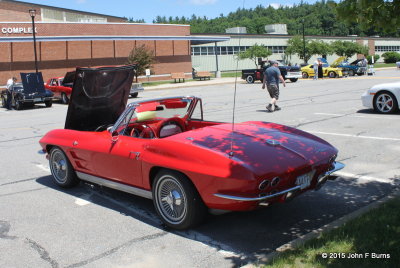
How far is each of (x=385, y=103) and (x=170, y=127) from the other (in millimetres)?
8578

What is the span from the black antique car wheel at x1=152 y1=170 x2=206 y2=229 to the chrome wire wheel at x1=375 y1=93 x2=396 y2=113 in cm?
936

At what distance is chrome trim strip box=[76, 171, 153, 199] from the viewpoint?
194 inches

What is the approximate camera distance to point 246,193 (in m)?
3.96

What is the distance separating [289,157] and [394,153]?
394cm

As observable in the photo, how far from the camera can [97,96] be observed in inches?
252

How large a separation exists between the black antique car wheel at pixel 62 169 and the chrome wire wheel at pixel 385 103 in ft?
30.1

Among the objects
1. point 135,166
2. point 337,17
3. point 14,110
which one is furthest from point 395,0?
point 14,110

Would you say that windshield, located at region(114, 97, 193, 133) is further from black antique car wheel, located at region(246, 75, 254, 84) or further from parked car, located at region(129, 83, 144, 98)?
black antique car wheel, located at region(246, 75, 254, 84)

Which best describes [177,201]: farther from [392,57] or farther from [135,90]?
[392,57]

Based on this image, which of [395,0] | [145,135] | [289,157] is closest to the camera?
[395,0]

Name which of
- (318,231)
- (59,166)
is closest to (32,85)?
(59,166)

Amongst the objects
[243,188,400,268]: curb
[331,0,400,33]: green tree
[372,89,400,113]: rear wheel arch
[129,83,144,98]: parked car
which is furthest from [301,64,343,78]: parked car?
[331,0,400,33]: green tree

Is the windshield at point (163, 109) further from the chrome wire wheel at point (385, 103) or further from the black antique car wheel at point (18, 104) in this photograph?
the black antique car wheel at point (18, 104)

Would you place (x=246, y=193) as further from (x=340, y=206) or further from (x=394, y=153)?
(x=394, y=153)
